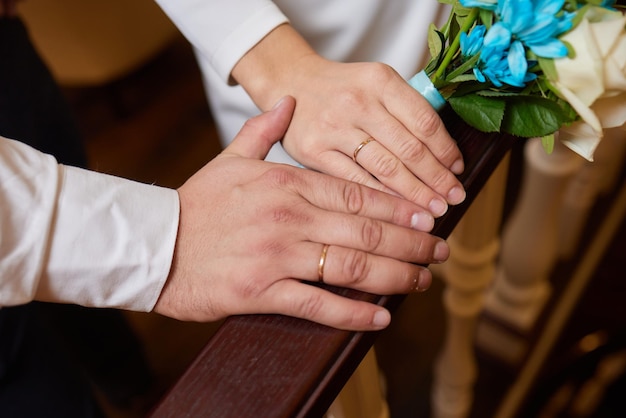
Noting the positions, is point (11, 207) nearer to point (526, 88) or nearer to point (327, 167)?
point (327, 167)

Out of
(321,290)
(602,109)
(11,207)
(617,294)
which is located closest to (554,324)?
(617,294)

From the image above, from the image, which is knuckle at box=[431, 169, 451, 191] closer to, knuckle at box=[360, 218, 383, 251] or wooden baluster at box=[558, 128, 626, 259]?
knuckle at box=[360, 218, 383, 251]

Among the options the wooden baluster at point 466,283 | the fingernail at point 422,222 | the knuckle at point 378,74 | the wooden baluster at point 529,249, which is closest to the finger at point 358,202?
the fingernail at point 422,222

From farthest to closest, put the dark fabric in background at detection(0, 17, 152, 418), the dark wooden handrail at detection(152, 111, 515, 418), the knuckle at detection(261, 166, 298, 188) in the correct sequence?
the dark fabric in background at detection(0, 17, 152, 418)
the knuckle at detection(261, 166, 298, 188)
the dark wooden handrail at detection(152, 111, 515, 418)

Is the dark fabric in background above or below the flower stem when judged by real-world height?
below

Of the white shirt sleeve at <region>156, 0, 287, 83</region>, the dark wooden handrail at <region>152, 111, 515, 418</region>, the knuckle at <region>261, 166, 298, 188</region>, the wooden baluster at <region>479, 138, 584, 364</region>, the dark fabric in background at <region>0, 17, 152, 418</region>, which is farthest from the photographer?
the wooden baluster at <region>479, 138, 584, 364</region>

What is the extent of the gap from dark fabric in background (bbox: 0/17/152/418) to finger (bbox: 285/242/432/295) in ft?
1.64

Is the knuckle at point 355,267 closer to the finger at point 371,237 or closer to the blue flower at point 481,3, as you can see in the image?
the finger at point 371,237

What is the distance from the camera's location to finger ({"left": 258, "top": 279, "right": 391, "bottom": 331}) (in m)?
0.46

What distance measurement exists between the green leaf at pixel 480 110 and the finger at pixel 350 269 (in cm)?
14

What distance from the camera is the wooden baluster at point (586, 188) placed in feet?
4.20

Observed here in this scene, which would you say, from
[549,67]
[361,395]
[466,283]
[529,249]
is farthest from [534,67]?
[529,249]

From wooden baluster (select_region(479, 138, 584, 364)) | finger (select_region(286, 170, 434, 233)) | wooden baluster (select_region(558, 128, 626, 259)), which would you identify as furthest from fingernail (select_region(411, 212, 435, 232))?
wooden baluster (select_region(558, 128, 626, 259))

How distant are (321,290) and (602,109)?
286 millimetres
